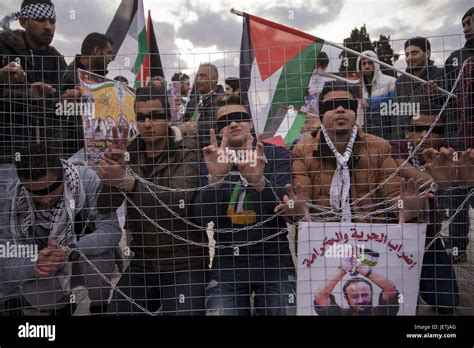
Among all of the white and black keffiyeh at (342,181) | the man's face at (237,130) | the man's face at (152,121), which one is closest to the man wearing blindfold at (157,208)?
the man's face at (152,121)

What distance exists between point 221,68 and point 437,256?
1.49 meters

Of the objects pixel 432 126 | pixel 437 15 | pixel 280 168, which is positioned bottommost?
pixel 280 168

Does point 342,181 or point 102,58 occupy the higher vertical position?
point 102,58

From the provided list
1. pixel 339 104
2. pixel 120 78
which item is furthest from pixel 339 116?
pixel 120 78

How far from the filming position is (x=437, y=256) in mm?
2434

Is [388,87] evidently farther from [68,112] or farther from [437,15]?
[68,112]

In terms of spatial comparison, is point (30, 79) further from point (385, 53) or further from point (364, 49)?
point (385, 53)

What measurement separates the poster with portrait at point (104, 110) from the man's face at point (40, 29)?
0.27 metres

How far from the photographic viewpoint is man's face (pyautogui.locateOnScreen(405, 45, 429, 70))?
7.76ft

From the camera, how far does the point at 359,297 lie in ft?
7.97

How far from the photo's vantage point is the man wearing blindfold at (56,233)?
2477mm

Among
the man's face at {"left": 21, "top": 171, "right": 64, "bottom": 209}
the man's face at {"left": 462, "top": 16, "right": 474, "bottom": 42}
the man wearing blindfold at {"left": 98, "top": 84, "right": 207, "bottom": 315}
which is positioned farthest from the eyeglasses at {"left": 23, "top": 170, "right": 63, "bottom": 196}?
the man's face at {"left": 462, "top": 16, "right": 474, "bottom": 42}

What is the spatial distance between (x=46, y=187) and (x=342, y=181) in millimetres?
1560

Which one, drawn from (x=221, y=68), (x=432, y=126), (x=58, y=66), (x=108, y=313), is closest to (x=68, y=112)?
(x=58, y=66)
